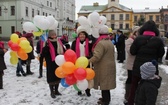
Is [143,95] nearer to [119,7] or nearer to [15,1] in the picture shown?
[15,1]

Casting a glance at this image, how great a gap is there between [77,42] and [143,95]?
238 cm

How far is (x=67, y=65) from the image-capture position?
14.8ft

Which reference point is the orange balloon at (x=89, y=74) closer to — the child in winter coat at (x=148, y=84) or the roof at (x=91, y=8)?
the child in winter coat at (x=148, y=84)

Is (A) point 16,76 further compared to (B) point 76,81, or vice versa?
(A) point 16,76

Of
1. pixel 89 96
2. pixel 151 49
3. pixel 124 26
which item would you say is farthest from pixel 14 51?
pixel 124 26

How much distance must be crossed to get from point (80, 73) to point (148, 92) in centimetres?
150

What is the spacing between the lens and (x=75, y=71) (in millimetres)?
4523

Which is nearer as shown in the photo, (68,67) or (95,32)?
(68,67)

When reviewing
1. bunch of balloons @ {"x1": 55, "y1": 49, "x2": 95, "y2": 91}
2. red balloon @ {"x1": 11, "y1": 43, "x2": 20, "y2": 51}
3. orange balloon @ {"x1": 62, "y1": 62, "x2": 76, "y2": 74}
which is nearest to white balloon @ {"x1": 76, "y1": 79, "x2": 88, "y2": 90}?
bunch of balloons @ {"x1": 55, "y1": 49, "x2": 95, "y2": 91}

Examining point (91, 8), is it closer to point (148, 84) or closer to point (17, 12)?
point (17, 12)

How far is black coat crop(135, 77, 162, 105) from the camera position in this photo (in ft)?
10.8

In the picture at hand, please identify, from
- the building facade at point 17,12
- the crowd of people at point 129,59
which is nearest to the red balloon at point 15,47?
the crowd of people at point 129,59

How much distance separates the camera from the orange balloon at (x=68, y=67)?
450cm

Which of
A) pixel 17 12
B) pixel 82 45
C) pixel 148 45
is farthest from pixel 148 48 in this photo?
pixel 17 12
